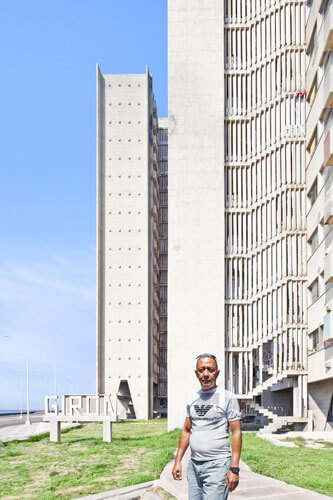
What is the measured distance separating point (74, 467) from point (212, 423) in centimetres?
1136

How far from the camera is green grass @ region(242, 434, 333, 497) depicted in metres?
13.9

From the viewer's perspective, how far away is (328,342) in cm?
3278

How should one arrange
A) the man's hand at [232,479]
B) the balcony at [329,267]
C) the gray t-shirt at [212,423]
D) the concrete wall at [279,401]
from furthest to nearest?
1. the concrete wall at [279,401]
2. the balcony at [329,267]
3. the gray t-shirt at [212,423]
4. the man's hand at [232,479]

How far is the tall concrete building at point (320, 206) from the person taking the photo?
1273 inches

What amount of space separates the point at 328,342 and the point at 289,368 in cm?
538

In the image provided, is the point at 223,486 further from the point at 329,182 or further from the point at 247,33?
the point at 247,33

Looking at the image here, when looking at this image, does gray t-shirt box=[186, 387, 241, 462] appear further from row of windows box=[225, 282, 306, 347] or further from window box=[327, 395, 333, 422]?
row of windows box=[225, 282, 306, 347]

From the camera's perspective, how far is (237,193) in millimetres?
41219

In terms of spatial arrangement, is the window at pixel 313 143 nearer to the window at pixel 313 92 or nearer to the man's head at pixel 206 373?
the window at pixel 313 92

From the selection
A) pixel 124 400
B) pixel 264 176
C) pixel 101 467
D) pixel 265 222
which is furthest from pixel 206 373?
pixel 124 400

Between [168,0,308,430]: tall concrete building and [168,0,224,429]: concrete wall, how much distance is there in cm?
6

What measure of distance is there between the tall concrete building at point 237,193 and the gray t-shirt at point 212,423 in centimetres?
3112

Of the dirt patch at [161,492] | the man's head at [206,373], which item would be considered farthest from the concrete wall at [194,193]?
the man's head at [206,373]

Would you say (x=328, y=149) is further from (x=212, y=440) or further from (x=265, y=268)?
(x=212, y=440)
